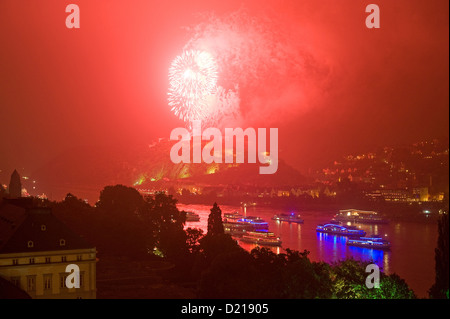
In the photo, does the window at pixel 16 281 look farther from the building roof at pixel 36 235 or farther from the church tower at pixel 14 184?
the church tower at pixel 14 184

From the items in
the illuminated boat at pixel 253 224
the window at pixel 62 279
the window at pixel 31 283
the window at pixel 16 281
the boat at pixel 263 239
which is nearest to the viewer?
the window at pixel 16 281

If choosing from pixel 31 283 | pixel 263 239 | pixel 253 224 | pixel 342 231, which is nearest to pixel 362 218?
pixel 342 231

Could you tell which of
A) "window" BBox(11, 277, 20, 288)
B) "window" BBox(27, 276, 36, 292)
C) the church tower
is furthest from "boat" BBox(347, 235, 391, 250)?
"window" BBox(11, 277, 20, 288)

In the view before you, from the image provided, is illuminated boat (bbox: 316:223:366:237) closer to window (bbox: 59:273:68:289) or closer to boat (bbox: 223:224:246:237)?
boat (bbox: 223:224:246:237)

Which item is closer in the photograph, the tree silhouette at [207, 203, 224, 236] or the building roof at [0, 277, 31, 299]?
the building roof at [0, 277, 31, 299]

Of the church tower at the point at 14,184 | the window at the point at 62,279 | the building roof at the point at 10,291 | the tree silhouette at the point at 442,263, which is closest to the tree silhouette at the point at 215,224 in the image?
the window at the point at 62,279
